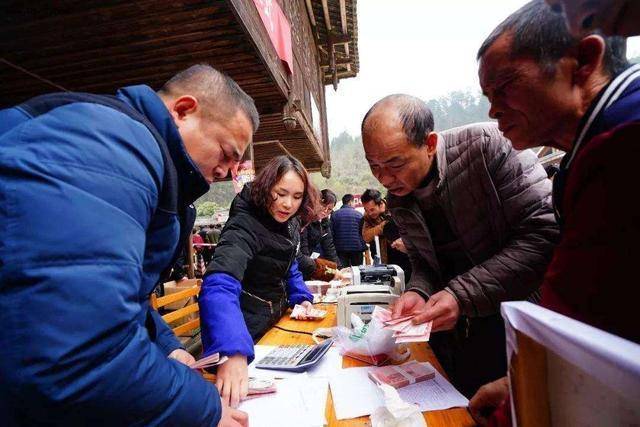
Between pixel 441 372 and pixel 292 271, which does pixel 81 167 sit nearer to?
pixel 441 372

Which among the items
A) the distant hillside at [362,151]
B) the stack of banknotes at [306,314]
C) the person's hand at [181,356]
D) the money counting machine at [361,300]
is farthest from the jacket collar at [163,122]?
the distant hillside at [362,151]

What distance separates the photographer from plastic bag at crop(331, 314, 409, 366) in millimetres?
1438

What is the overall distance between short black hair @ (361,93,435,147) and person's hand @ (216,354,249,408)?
1.20m

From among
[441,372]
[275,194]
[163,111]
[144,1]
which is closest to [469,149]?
[441,372]

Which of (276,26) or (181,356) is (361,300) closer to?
(181,356)

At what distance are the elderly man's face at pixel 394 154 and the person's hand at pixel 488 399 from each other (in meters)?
0.95

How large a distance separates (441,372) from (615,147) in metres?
1.17

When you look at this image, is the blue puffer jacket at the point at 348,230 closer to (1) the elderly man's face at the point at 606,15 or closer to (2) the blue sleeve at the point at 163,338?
(2) the blue sleeve at the point at 163,338

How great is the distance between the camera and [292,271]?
2605 mm

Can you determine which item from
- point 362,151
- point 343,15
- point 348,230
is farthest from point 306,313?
point 362,151

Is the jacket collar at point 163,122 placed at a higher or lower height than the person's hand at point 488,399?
higher

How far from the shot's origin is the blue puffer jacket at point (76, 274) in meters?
0.52

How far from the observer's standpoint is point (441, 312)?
136 centimetres

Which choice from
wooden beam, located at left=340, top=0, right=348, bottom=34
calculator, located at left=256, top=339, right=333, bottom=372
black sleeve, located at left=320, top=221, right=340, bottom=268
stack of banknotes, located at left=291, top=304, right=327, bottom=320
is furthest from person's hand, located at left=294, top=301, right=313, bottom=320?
wooden beam, located at left=340, top=0, right=348, bottom=34
